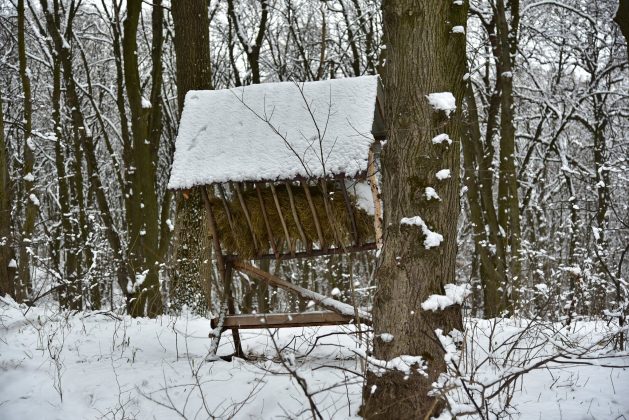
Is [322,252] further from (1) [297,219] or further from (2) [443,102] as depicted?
(2) [443,102]

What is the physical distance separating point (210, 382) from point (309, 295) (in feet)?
3.59

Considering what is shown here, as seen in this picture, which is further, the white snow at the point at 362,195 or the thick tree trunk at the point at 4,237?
the thick tree trunk at the point at 4,237

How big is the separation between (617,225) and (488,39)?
10337mm

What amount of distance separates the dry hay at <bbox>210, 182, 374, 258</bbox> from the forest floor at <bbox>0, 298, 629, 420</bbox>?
2.73 ft

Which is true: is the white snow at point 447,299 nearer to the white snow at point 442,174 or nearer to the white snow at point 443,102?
the white snow at point 442,174

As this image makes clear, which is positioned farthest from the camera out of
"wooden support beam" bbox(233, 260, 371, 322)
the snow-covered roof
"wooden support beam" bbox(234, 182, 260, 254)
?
"wooden support beam" bbox(234, 182, 260, 254)

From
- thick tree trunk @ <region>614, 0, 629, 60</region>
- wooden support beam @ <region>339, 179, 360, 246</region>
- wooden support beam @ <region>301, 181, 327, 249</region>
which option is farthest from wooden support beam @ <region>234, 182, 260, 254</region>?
thick tree trunk @ <region>614, 0, 629, 60</region>

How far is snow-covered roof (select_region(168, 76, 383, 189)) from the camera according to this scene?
455 centimetres

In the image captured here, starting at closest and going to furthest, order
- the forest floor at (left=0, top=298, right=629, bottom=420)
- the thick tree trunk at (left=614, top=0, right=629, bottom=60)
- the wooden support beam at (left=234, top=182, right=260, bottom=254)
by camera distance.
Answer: the forest floor at (left=0, top=298, right=629, bottom=420) < the wooden support beam at (left=234, top=182, right=260, bottom=254) < the thick tree trunk at (left=614, top=0, right=629, bottom=60)

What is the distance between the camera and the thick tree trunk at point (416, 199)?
357cm

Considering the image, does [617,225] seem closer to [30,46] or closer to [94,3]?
[94,3]

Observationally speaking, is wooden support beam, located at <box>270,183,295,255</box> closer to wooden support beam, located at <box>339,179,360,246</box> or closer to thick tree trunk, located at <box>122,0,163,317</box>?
wooden support beam, located at <box>339,179,360,246</box>

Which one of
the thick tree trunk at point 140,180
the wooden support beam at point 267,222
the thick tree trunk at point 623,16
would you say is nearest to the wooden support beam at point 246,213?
the wooden support beam at point 267,222

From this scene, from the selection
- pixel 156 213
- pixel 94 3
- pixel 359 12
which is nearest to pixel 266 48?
pixel 359 12
